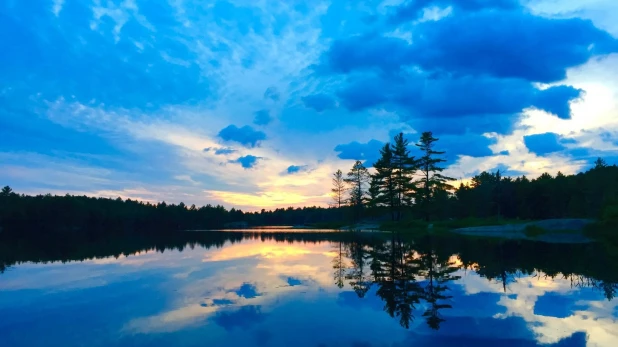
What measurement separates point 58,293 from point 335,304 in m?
8.72

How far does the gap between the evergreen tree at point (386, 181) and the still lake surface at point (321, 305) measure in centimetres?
4284

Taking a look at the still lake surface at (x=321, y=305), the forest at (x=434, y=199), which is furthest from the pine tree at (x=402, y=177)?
the still lake surface at (x=321, y=305)

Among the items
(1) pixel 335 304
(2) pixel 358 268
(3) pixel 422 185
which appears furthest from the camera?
(3) pixel 422 185

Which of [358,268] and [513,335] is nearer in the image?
[513,335]

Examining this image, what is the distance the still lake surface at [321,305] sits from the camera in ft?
25.2

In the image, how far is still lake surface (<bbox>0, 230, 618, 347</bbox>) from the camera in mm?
7684

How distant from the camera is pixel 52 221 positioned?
117 meters

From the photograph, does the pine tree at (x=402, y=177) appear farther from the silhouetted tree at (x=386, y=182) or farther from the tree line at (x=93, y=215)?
the tree line at (x=93, y=215)

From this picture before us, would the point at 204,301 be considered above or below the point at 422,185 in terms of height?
below

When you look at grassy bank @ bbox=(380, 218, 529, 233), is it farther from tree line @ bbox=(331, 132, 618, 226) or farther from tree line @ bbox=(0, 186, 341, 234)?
tree line @ bbox=(0, 186, 341, 234)

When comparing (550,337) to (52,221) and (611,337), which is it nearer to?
(611,337)

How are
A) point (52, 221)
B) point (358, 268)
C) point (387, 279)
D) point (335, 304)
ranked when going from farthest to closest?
point (52, 221) → point (358, 268) → point (387, 279) → point (335, 304)

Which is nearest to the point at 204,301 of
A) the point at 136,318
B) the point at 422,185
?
the point at 136,318

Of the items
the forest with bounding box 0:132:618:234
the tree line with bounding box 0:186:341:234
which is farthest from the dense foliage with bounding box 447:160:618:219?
the tree line with bounding box 0:186:341:234
